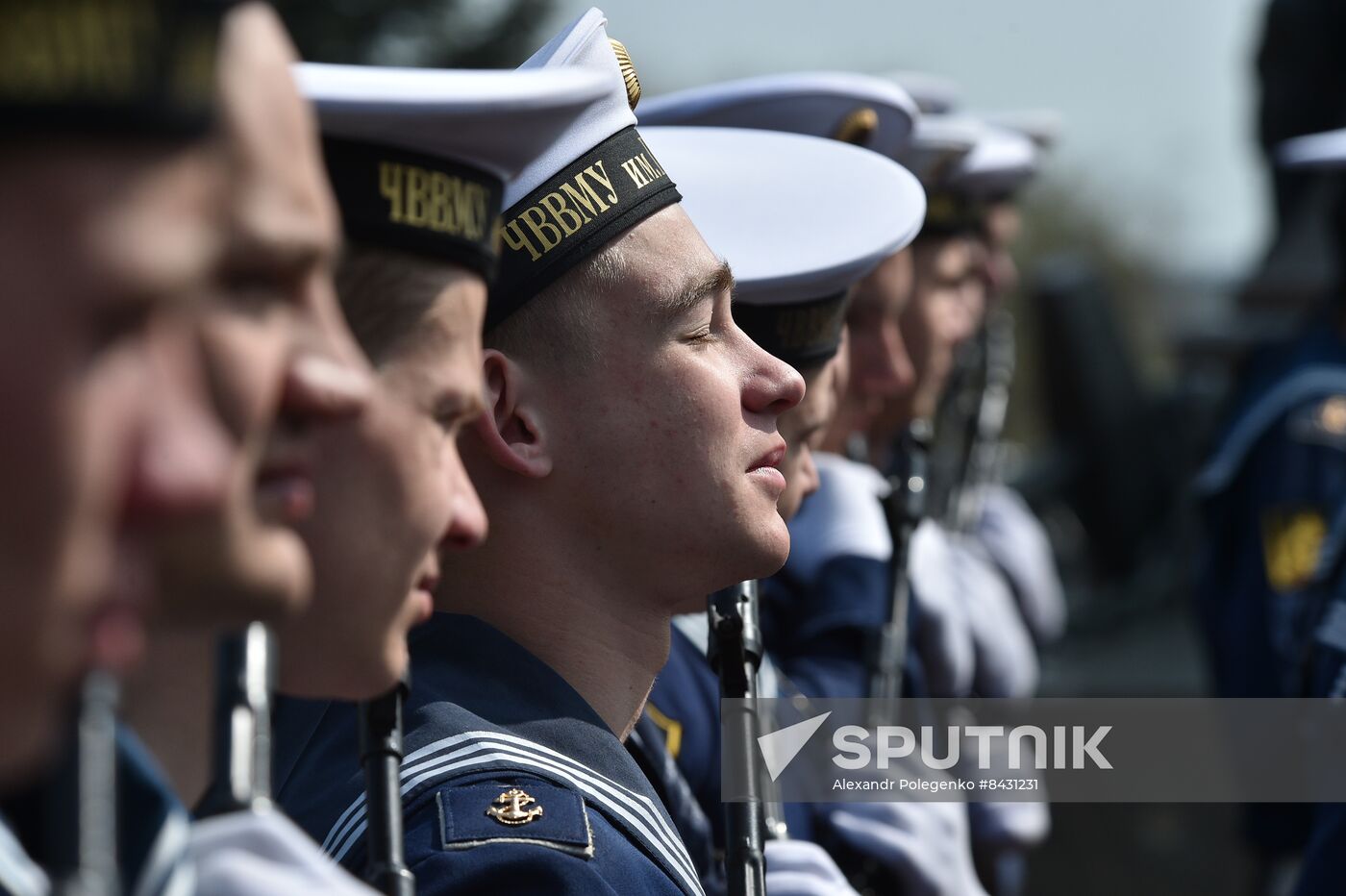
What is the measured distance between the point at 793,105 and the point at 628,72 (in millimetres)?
1087

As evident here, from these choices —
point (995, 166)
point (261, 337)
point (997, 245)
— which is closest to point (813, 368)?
point (261, 337)

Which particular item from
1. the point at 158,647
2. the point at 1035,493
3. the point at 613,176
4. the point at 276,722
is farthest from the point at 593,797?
the point at 1035,493

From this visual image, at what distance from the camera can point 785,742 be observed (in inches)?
152

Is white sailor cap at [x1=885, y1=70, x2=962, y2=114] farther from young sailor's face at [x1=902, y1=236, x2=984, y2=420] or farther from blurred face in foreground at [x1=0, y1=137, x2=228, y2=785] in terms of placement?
blurred face in foreground at [x1=0, y1=137, x2=228, y2=785]

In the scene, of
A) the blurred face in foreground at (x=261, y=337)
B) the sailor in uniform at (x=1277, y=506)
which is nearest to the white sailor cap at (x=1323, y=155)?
the sailor in uniform at (x=1277, y=506)

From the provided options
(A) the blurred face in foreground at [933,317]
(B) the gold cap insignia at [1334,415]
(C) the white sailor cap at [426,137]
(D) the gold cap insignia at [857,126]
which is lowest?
(B) the gold cap insignia at [1334,415]

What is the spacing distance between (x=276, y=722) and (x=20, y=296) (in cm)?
199

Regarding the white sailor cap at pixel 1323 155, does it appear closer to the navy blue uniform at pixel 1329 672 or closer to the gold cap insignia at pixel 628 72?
the navy blue uniform at pixel 1329 672

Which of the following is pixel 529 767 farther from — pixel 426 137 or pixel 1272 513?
pixel 1272 513

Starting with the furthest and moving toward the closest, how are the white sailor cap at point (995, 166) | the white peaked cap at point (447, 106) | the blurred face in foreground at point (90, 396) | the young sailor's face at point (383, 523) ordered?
the white sailor cap at point (995, 166), the white peaked cap at point (447, 106), the young sailor's face at point (383, 523), the blurred face in foreground at point (90, 396)

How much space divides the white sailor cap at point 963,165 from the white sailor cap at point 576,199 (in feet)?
7.30

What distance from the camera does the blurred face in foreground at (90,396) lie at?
3.81 ft

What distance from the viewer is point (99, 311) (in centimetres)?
117

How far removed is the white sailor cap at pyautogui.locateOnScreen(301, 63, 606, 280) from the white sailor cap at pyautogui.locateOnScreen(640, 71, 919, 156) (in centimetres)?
193
